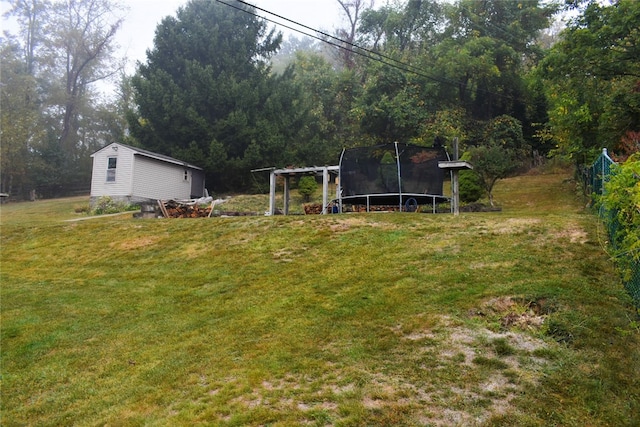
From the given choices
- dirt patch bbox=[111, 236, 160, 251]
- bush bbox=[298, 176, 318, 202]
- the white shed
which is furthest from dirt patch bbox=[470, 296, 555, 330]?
the white shed

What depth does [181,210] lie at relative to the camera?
15742 millimetres

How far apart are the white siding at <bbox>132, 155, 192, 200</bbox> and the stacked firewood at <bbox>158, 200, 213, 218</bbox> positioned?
18.6ft

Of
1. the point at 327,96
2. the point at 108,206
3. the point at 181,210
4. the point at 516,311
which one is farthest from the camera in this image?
the point at 327,96

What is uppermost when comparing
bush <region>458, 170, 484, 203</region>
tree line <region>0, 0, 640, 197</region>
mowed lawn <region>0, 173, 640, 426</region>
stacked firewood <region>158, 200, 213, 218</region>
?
tree line <region>0, 0, 640, 197</region>

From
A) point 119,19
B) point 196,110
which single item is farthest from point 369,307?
point 119,19

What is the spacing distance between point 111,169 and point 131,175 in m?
1.38

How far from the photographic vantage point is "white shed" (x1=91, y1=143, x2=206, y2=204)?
20.5m

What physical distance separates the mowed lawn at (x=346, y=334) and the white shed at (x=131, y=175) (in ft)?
41.4

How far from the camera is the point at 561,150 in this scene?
17578mm

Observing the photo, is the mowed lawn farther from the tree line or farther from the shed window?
the shed window

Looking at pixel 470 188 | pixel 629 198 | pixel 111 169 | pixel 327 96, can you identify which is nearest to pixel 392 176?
pixel 470 188

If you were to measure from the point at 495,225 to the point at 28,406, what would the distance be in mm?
6839

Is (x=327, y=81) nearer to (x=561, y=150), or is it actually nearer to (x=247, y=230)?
(x=561, y=150)

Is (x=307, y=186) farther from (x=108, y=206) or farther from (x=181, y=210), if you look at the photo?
(x=108, y=206)
